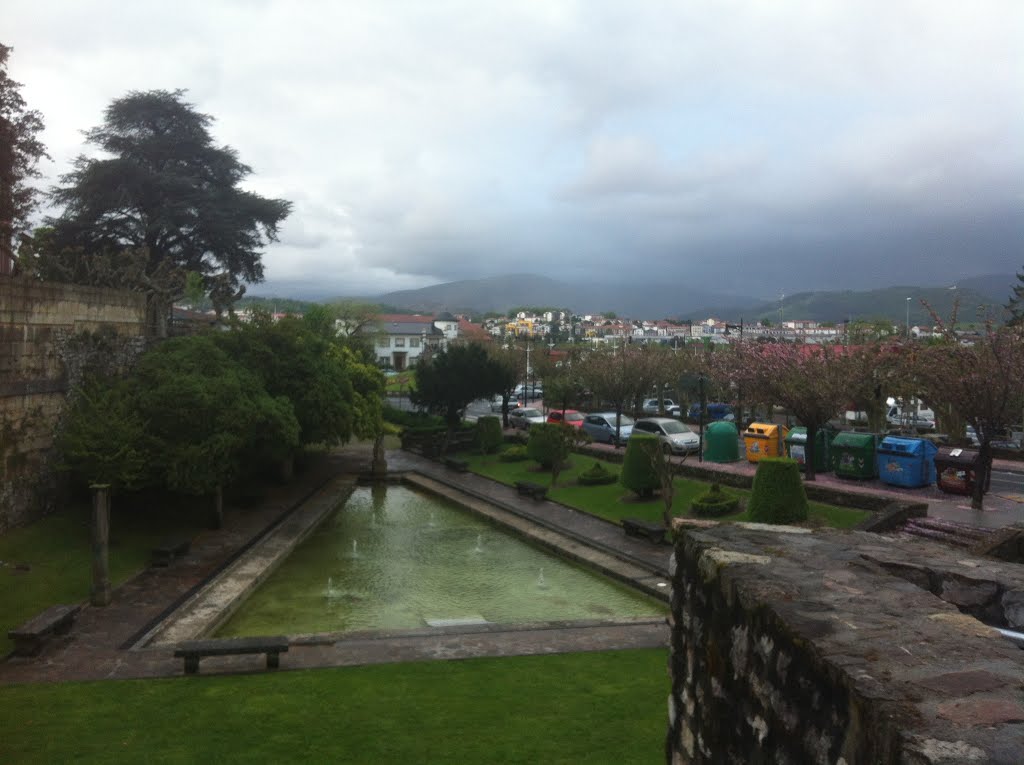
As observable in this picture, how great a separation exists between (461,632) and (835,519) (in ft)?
30.5

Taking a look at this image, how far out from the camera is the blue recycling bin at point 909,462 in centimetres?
1927

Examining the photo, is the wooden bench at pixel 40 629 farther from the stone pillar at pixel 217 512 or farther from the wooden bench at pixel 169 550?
the stone pillar at pixel 217 512

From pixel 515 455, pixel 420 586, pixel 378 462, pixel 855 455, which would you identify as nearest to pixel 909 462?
pixel 855 455

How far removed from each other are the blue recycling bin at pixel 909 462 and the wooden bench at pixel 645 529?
6240mm

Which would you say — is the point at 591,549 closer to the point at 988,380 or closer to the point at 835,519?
the point at 835,519

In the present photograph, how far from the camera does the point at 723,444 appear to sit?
24.6 meters

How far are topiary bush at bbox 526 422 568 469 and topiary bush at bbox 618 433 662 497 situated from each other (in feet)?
12.7

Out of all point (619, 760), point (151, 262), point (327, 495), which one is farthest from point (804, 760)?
point (151, 262)

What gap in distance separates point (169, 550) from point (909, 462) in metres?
17.4

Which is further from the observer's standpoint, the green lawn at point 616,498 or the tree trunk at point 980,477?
the green lawn at point 616,498

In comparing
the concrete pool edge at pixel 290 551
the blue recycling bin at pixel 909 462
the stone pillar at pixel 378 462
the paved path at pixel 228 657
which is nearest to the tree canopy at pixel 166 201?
the stone pillar at pixel 378 462

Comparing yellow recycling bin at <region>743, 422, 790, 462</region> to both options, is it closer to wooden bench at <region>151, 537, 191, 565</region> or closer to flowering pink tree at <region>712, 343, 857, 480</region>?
flowering pink tree at <region>712, 343, 857, 480</region>

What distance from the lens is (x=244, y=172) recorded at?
141 feet

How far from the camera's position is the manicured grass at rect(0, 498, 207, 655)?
13973 millimetres
